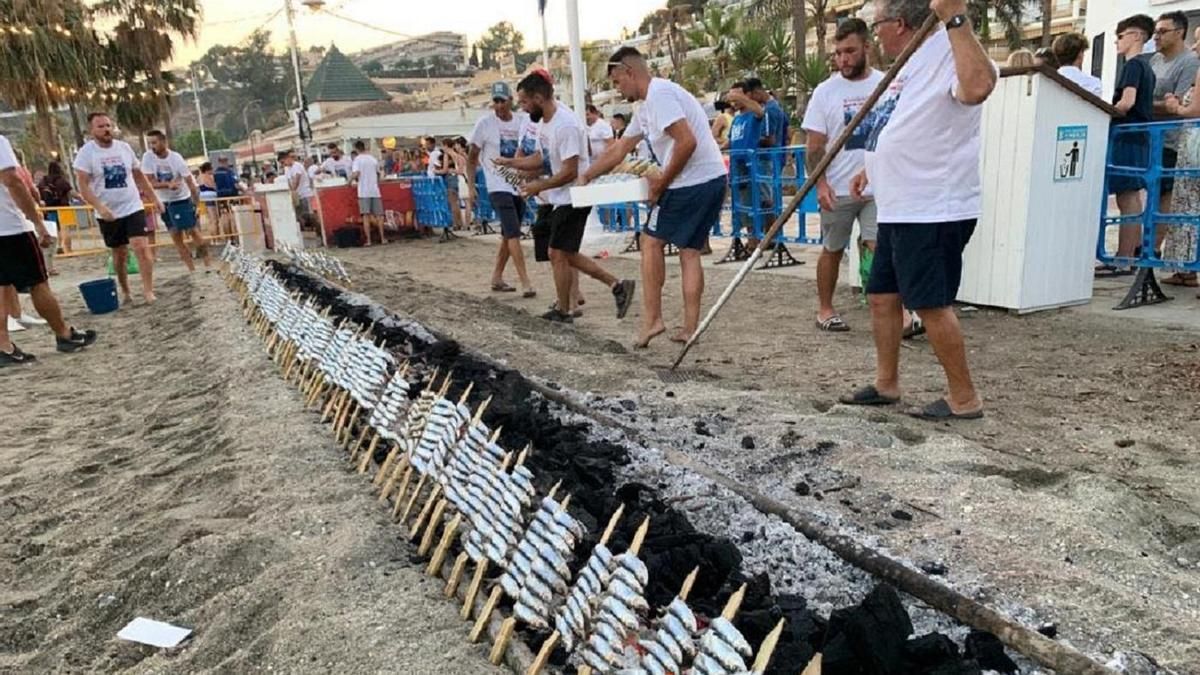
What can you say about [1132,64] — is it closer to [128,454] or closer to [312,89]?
[128,454]

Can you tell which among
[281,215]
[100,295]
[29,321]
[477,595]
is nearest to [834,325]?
→ [477,595]

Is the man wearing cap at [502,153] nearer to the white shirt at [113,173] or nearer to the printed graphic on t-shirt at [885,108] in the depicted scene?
the white shirt at [113,173]

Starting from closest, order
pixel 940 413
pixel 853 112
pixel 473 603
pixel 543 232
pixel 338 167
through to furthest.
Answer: pixel 473 603 < pixel 940 413 < pixel 853 112 < pixel 543 232 < pixel 338 167

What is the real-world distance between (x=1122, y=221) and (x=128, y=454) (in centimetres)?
689

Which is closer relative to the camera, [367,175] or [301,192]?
[367,175]

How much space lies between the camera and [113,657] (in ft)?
7.89

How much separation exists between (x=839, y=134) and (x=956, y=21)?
2231mm

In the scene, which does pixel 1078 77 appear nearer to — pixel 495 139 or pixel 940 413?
pixel 940 413

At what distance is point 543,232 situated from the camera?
7172 millimetres

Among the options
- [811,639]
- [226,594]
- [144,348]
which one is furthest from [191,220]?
[811,639]

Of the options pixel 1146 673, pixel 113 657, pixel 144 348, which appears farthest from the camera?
pixel 144 348

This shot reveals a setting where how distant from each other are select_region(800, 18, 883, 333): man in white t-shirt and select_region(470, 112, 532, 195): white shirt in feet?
11.0

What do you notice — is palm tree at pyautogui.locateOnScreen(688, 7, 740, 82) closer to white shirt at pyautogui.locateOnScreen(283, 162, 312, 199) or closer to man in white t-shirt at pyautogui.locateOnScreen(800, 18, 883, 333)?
white shirt at pyautogui.locateOnScreen(283, 162, 312, 199)

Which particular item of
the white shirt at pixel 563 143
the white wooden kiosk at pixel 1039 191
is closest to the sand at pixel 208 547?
the white shirt at pixel 563 143
